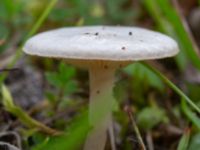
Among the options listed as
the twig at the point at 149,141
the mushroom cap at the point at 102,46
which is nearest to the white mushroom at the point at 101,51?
the mushroom cap at the point at 102,46

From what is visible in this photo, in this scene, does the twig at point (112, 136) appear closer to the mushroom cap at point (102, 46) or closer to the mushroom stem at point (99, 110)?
the mushroom stem at point (99, 110)

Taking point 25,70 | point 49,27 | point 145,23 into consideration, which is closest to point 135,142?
point 25,70

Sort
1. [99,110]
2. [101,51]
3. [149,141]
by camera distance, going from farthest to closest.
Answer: [149,141], [99,110], [101,51]

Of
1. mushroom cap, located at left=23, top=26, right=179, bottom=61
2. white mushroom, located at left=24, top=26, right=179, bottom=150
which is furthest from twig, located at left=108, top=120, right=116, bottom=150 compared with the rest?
mushroom cap, located at left=23, top=26, right=179, bottom=61

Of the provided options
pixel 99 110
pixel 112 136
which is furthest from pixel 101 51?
pixel 112 136

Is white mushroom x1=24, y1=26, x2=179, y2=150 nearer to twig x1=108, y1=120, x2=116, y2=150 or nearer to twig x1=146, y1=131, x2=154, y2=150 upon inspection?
twig x1=108, y1=120, x2=116, y2=150

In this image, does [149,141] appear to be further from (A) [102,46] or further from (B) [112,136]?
(A) [102,46]
